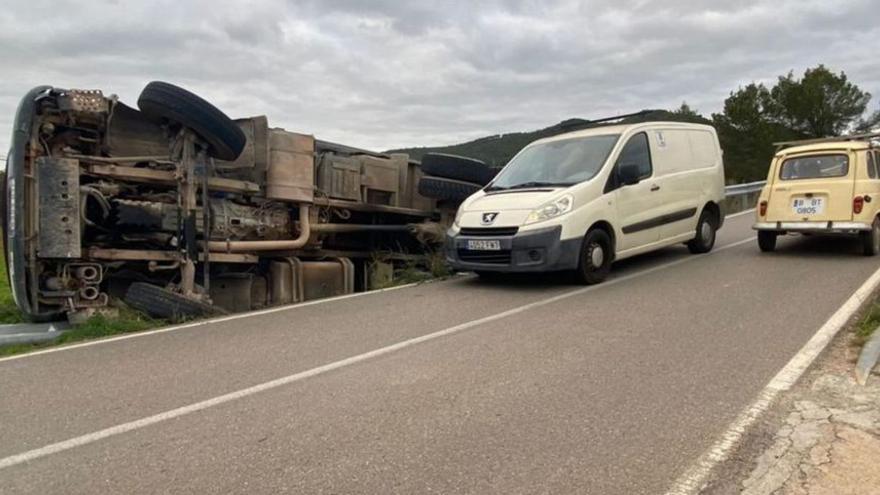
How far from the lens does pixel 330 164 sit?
32.9ft

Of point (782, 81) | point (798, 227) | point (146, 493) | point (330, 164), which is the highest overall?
point (782, 81)

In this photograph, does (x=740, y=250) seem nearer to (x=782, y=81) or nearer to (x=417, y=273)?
(x=417, y=273)

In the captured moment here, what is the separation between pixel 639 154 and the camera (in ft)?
29.6

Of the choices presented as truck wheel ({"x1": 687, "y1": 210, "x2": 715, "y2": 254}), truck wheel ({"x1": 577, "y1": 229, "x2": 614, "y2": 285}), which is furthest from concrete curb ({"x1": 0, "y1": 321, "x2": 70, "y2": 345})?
truck wheel ({"x1": 687, "y1": 210, "x2": 715, "y2": 254})

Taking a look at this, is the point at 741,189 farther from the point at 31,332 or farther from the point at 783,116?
the point at 783,116

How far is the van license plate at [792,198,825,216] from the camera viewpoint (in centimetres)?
966

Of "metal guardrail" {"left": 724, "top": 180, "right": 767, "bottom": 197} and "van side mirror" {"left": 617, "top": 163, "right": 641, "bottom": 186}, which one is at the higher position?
"metal guardrail" {"left": 724, "top": 180, "right": 767, "bottom": 197}

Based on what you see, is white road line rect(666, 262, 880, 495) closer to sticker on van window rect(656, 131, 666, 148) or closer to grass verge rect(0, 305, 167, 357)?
sticker on van window rect(656, 131, 666, 148)

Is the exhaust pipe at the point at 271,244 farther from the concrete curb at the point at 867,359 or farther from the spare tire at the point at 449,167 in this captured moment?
the concrete curb at the point at 867,359

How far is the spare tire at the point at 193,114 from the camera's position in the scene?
747cm

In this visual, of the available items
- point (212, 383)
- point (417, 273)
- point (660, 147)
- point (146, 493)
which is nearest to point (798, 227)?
point (660, 147)

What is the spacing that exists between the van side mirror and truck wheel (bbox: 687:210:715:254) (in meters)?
2.34

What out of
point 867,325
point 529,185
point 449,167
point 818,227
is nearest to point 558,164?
point 529,185

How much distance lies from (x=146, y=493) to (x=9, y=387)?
2.52 m
